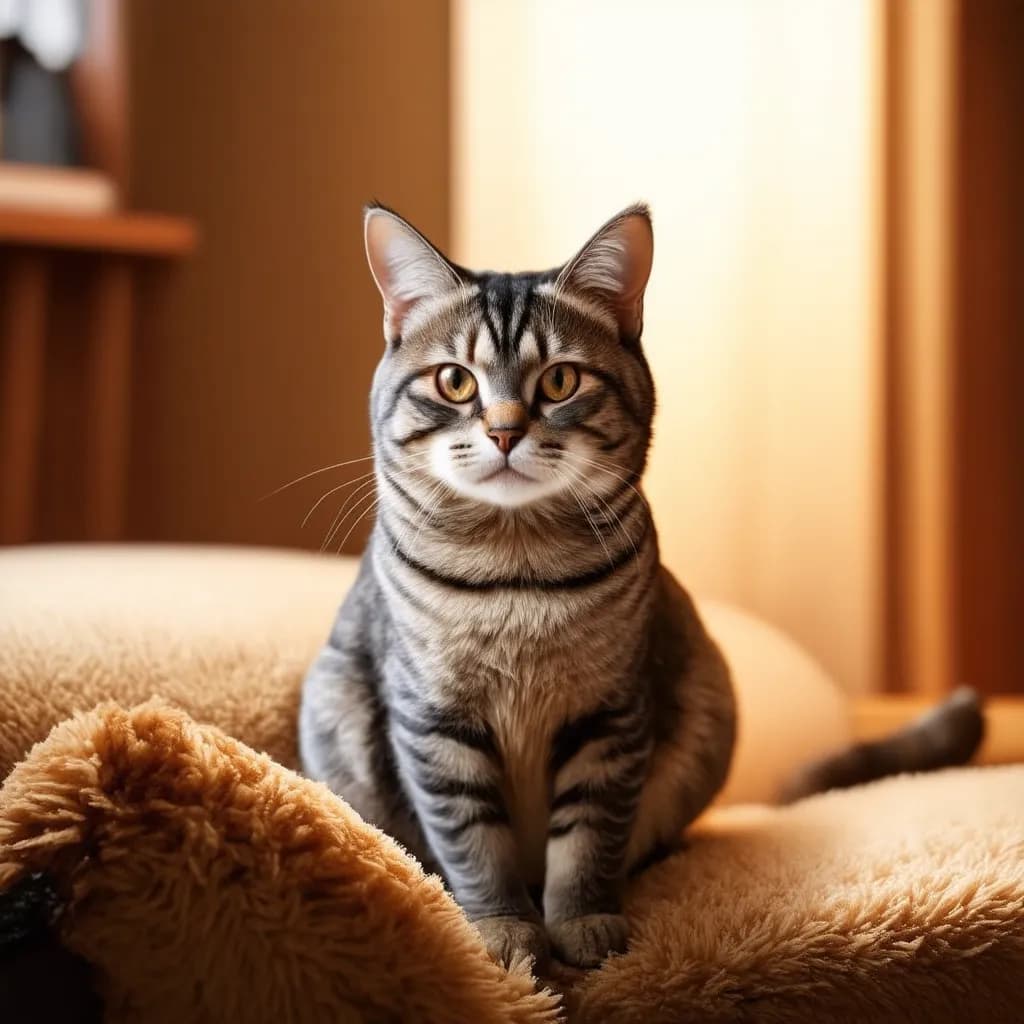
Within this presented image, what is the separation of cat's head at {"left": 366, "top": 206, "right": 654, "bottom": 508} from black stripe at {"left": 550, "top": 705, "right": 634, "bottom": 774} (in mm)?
166

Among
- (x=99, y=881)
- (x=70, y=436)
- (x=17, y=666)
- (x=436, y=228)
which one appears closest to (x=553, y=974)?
(x=99, y=881)

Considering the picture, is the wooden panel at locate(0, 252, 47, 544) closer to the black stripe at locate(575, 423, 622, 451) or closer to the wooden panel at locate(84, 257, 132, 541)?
the wooden panel at locate(84, 257, 132, 541)

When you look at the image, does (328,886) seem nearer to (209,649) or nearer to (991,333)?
(209,649)

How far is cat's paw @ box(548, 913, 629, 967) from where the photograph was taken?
797 mm

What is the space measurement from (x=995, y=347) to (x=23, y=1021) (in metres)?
1.99

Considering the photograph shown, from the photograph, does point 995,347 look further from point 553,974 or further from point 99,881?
point 99,881

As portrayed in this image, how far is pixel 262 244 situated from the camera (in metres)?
2.00

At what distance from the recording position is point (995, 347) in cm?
209

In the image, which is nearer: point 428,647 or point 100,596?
point 428,647

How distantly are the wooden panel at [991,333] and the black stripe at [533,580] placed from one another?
4.47ft

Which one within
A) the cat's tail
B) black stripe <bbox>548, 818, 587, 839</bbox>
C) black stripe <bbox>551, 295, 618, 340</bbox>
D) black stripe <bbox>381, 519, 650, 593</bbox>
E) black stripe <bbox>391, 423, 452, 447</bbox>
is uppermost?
black stripe <bbox>551, 295, 618, 340</bbox>

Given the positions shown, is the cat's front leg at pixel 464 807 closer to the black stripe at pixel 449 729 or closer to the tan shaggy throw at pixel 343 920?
the black stripe at pixel 449 729

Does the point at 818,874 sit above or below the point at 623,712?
below

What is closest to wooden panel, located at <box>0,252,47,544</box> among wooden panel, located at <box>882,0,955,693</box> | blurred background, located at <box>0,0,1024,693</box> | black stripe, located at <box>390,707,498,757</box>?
blurred background, located at <box>0,0,1024,693</box>
